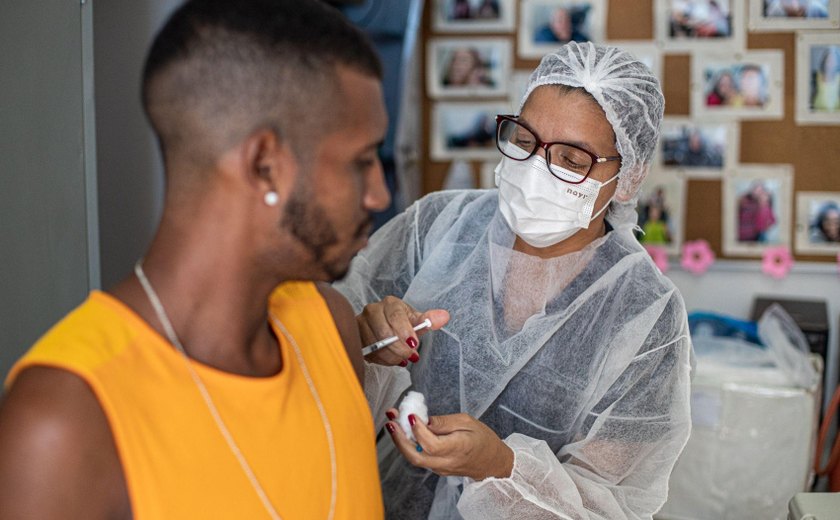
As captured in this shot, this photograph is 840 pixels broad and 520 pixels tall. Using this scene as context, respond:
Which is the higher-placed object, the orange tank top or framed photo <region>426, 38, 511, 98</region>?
framed photo <region>426, 38, 511, 98</region>

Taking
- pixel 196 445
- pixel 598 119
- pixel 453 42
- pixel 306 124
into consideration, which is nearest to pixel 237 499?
pixel 196 445

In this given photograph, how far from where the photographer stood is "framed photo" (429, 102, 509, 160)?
120 inches

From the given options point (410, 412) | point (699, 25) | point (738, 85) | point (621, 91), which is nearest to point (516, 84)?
point (699, 25)

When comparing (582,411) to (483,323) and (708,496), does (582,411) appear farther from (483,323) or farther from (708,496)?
(708,496)

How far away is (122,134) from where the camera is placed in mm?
2070

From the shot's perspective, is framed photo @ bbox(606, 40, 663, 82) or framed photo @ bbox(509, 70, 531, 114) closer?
framed photo @ bbox(606, 40, 663, 82)

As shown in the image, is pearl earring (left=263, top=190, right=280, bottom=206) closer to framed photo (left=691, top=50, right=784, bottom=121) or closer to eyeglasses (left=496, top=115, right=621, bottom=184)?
eyeglasses (left=496, top=115, right=621, bottom=184)

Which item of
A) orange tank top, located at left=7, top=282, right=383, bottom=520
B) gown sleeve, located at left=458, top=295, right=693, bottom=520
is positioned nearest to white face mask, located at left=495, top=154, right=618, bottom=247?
gown sleeve, located at left=458, top=295, right=693, bottom=520

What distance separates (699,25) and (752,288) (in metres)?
0.90

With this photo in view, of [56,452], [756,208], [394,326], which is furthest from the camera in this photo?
[756,208]

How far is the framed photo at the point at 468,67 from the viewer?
9.87 ft

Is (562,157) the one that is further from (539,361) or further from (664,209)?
(664,209)

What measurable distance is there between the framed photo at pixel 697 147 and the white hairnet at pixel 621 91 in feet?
4.83

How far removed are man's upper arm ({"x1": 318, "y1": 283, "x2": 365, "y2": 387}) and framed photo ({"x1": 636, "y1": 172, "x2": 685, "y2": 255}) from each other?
6.61 feet
